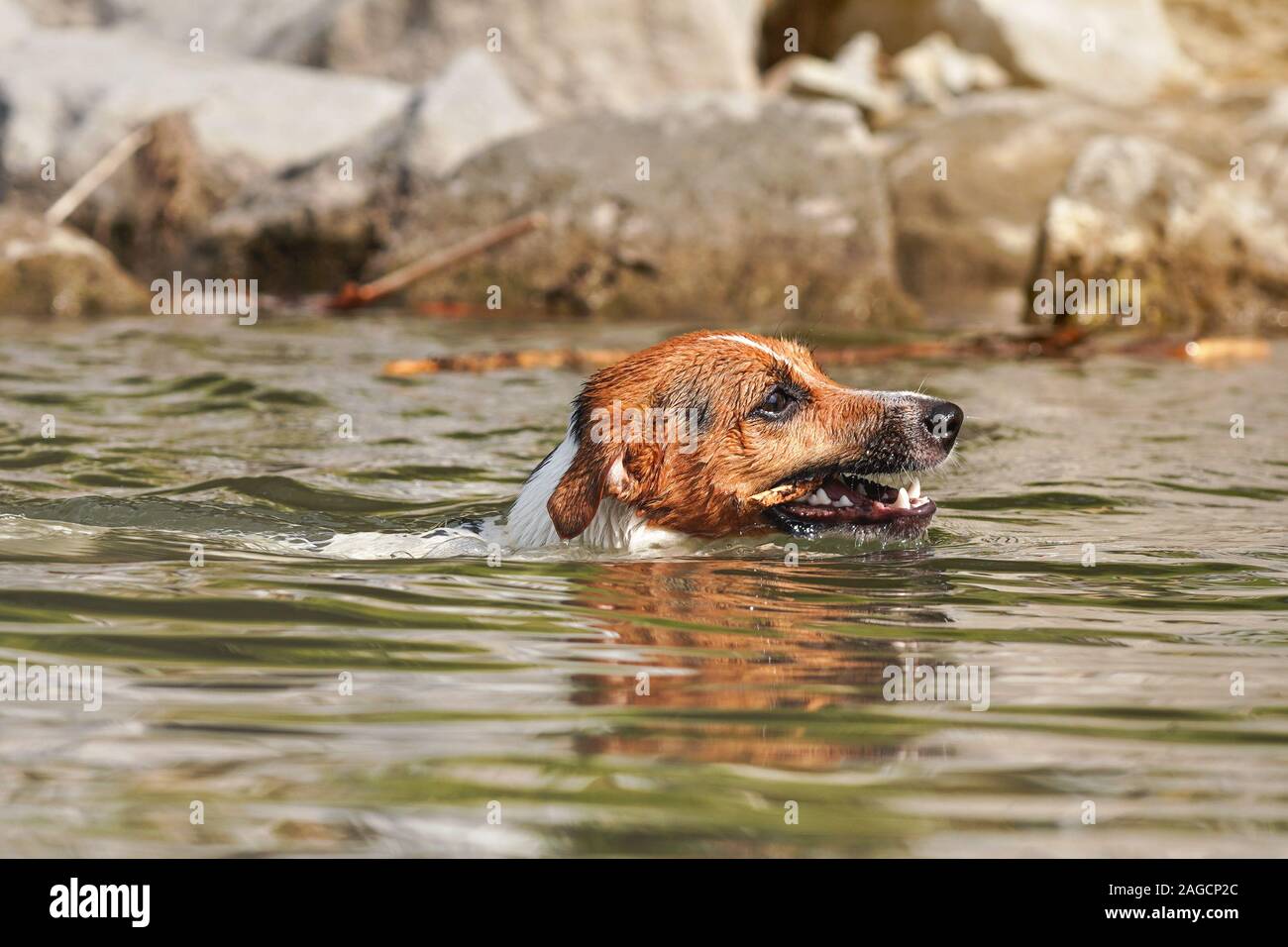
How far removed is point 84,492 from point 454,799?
4.70 meters

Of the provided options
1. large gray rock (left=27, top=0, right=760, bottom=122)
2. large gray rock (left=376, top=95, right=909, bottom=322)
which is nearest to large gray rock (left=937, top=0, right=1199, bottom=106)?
large gray rock (left=27, top=0, right=760, bottom=122)

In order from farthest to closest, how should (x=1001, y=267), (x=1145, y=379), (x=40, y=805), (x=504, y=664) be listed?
(x=1001, y=267), (x=1145, y=379), (x=504, y=664), (x=40, y=805)

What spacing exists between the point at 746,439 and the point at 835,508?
0.45m

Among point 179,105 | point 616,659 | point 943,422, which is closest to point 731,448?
point 943,422

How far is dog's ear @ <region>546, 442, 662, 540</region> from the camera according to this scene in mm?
6160

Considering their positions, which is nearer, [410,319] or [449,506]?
[449,506]

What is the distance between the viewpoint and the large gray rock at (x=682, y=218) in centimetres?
1451

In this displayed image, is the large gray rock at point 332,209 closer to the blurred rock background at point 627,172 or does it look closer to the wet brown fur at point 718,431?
the blurred rock background at point 627,172

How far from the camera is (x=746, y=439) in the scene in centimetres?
641
